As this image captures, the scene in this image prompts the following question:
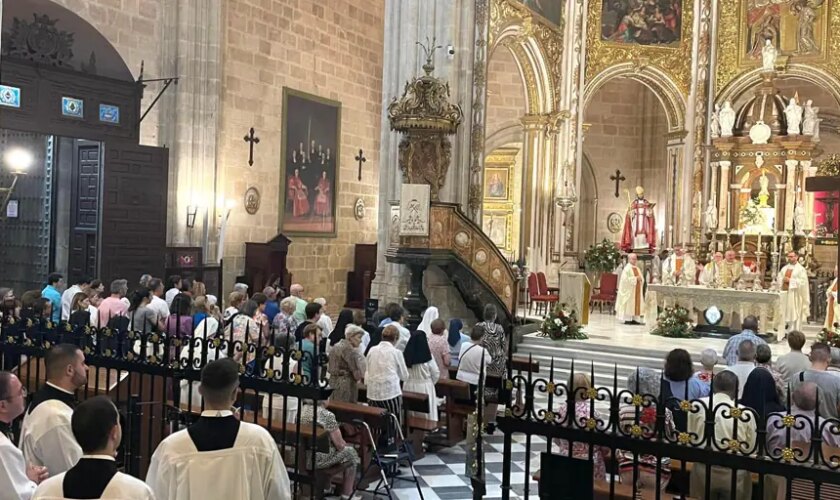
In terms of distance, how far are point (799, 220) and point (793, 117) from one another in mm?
2478

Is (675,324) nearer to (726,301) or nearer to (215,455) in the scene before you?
(726,301)

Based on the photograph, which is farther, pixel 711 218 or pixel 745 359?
pixel 711 218

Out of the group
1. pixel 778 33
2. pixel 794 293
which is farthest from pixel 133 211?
pixel 778 33

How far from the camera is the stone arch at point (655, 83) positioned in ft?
69.5

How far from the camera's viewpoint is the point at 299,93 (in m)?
19.3

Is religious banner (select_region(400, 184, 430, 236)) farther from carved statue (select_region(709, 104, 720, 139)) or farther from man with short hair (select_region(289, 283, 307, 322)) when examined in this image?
carved statue (select_region(709, 104, 720, 139))

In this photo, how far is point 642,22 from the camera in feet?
70.1

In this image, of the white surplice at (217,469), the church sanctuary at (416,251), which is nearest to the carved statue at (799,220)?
the church sanctuary at (416,251)

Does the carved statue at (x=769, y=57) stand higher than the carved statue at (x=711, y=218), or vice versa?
the carved statue at (x=769, y=57)

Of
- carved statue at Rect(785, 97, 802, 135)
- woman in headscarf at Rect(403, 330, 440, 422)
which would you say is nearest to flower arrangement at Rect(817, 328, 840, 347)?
woman in headscarf at Rect(403, 330, 440, 422)

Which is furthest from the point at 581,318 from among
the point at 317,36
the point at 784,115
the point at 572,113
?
the point at 317,36

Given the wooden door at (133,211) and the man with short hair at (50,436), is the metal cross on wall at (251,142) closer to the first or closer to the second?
the wooden door at (133,211)

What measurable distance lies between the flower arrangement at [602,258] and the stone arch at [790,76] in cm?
493

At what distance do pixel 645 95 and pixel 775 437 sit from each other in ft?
67.0
